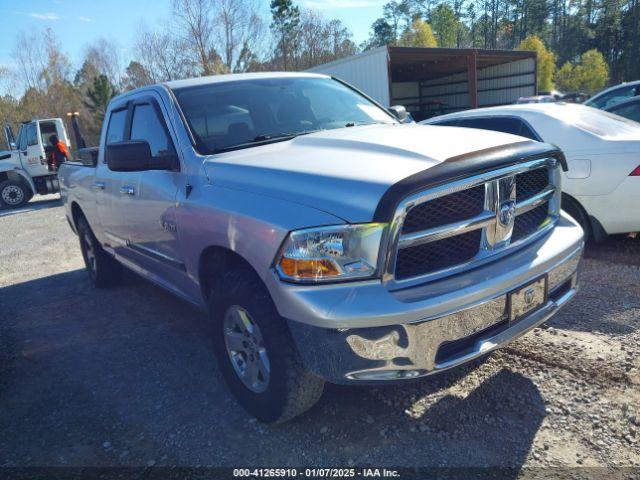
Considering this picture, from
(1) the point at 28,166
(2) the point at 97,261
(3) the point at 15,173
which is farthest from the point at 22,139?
(2) the point at 97,261

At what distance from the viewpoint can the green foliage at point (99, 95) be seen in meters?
45.5

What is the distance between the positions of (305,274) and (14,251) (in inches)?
316

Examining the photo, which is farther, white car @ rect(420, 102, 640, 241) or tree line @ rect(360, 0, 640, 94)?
tree line @ rect(360, 0, 640, 94)

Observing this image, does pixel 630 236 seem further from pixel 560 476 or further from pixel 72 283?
pixel 72 283

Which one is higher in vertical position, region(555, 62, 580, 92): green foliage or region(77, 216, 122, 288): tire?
region(555, 62, 580, 92): green foliage

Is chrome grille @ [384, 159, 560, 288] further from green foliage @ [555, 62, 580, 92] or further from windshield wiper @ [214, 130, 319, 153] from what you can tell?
green foliage @ [555, 62, 580, 92]

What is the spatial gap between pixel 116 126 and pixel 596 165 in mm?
4368

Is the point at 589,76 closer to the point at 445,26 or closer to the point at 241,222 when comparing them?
the point at 445,26

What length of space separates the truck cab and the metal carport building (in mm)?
9616

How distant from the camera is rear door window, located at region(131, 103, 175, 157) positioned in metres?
3.38

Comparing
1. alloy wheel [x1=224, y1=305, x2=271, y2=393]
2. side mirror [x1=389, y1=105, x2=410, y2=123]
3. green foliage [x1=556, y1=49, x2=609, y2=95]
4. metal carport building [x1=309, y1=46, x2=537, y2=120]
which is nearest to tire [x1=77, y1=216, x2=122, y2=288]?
alloy wheel [x1=224, y1=305, x2=271, y2=393]

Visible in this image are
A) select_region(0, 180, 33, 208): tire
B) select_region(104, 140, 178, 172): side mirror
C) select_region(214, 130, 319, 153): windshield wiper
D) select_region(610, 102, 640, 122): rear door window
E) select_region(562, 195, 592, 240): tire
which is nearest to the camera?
select_region(104, 140, 178, 172): side mirror

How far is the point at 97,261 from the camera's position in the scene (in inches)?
213

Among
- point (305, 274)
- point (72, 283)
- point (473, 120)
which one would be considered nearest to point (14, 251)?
point (72, 283)
